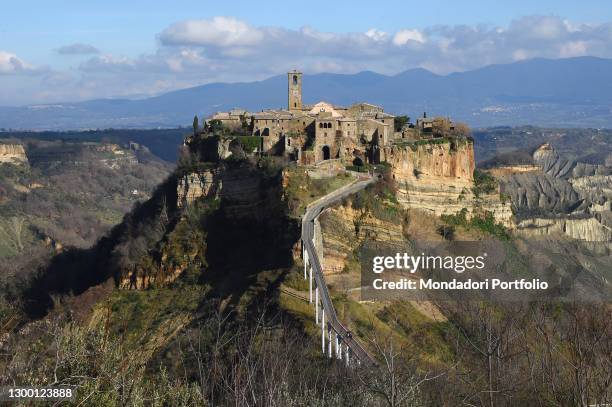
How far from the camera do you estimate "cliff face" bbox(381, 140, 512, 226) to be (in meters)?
43.3

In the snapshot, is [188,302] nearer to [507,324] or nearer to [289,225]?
[289,225]

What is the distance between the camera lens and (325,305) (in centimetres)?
2944

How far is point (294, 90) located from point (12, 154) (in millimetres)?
86231

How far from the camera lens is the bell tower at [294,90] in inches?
2005

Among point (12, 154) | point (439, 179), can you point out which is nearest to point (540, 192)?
point (439, 179)

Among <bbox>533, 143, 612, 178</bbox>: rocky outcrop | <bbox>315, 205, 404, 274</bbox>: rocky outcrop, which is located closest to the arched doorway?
<bbox>315, 205, 404, 274</bbox>: rocky outcrop

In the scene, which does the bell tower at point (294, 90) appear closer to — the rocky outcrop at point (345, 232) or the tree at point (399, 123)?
the tree at point (399, 123)

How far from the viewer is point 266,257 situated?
116ft

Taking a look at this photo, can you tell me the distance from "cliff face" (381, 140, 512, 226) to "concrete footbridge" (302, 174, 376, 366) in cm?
528

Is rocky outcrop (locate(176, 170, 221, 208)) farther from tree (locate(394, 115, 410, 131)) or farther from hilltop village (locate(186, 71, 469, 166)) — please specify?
tree (locate(394, 115, 410, 131))

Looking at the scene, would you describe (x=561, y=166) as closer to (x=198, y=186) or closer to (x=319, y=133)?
(x=319, y=133)

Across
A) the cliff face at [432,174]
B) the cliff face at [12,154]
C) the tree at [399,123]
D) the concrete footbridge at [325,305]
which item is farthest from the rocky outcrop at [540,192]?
the cliff face at [12,154]

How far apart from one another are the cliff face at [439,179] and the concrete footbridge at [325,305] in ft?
17.3

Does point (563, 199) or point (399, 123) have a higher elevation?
point (399, 123)
